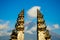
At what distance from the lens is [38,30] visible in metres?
24.2

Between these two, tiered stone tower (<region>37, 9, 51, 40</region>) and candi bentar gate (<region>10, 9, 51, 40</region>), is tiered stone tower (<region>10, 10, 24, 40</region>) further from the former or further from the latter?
tiered stone tower (<region>37, 9, 51, 40</region>)

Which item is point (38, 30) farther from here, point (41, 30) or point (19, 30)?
point (19, 30)

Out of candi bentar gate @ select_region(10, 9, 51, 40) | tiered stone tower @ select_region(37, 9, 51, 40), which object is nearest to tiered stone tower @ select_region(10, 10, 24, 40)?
candi bentar gate @ select_region(10, 9, 51, 40)

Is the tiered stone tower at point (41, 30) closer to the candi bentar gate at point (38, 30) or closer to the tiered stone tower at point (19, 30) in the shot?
the candi bentar gate at point (38, 30)

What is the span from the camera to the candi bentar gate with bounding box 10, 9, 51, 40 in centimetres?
2409

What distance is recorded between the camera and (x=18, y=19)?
25.0 metres

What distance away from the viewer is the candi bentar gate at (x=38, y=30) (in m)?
24.1

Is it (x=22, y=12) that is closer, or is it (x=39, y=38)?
(x=39, y=38)

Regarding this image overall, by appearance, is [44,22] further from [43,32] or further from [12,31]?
[12,31]

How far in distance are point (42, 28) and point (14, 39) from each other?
14.0 feet

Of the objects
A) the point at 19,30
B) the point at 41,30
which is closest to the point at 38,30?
the point at 41,30

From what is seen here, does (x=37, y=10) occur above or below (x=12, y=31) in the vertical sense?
above

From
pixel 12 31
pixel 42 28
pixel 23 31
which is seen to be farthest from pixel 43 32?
pixel 12 31

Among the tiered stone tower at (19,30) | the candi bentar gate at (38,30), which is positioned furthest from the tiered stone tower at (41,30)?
the tiered stone tower at (19,30)
